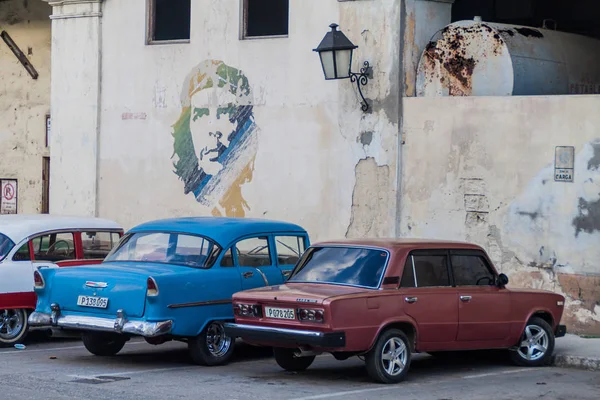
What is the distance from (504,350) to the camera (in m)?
12.6

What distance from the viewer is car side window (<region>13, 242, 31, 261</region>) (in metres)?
13.6

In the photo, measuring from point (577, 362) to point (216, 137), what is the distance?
765cm

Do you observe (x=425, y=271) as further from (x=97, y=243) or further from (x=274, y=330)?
(x=97, y=243)

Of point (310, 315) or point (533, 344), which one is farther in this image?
point (533, 344)

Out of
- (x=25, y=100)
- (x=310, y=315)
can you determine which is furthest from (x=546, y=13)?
(x=310, y=315)

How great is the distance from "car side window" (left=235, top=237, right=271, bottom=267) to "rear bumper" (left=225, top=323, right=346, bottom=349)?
1.55 meters

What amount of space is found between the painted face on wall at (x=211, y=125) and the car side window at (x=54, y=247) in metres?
4.28

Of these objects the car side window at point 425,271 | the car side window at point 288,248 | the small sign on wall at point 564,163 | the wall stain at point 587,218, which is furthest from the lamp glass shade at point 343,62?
the car side window at point 425,271

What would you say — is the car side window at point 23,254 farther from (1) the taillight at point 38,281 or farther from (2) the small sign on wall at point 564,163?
(2) the small sign on wall at point 564,163

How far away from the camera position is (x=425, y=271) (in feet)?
37.8

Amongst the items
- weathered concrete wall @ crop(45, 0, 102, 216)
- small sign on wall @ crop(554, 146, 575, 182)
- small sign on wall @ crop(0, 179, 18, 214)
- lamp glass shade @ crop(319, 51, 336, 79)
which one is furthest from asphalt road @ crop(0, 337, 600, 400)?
small sign on wall @ crop(0, 179, 18, 214)

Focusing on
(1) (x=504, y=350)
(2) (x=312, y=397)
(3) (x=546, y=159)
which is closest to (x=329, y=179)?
(3) (x=546, y=159)

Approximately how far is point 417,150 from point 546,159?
1.99 meters

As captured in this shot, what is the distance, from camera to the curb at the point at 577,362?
1249 cm
